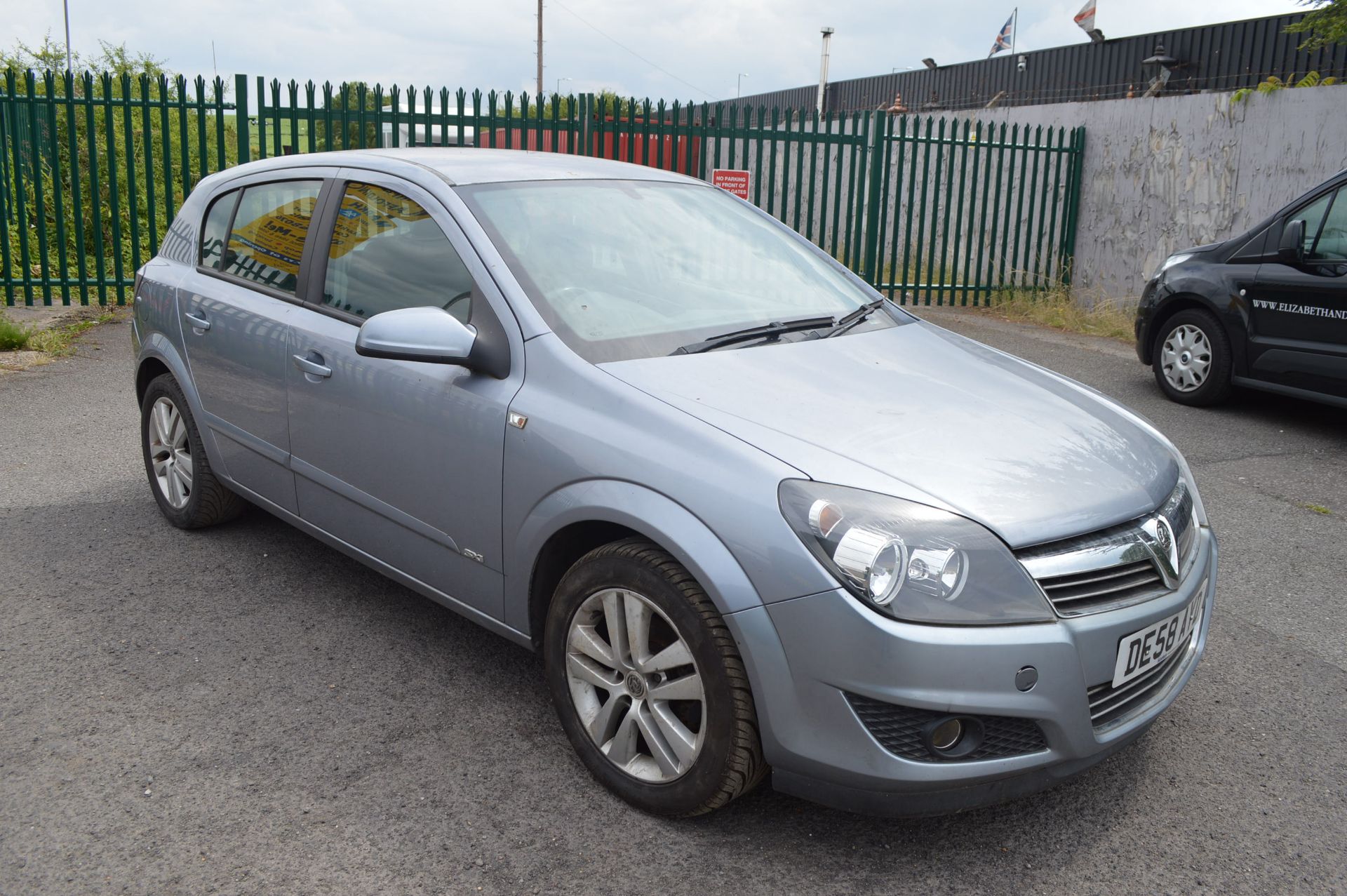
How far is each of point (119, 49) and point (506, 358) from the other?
24.4 metres

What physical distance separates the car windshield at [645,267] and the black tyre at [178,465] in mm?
1941

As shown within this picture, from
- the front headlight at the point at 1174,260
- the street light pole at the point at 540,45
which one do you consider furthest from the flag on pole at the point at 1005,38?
the street light pole at the point at 540,45

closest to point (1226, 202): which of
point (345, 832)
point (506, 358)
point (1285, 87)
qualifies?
point (1285, 87)

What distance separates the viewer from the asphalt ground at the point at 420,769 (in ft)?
8.43

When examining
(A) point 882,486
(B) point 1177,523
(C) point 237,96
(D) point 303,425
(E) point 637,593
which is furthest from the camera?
(C) point 237,96

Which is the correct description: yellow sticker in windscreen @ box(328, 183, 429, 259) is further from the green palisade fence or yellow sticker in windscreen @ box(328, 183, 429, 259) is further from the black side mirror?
the green palisade fence

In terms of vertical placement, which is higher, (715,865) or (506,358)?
(506,358)

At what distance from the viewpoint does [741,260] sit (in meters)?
3.74

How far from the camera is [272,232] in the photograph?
13.4ft

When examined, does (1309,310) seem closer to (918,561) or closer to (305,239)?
(918,561)

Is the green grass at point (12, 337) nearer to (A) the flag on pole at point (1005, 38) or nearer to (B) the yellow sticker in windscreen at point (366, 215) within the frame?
(B) the yellow sticker in windscreen at point (366, 215)

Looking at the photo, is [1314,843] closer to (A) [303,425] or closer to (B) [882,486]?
(B) [882,486]

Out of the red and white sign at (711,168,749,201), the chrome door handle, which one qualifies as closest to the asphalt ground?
the chrome door handle

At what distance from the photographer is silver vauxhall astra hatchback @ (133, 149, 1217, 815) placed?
7.76 ft
